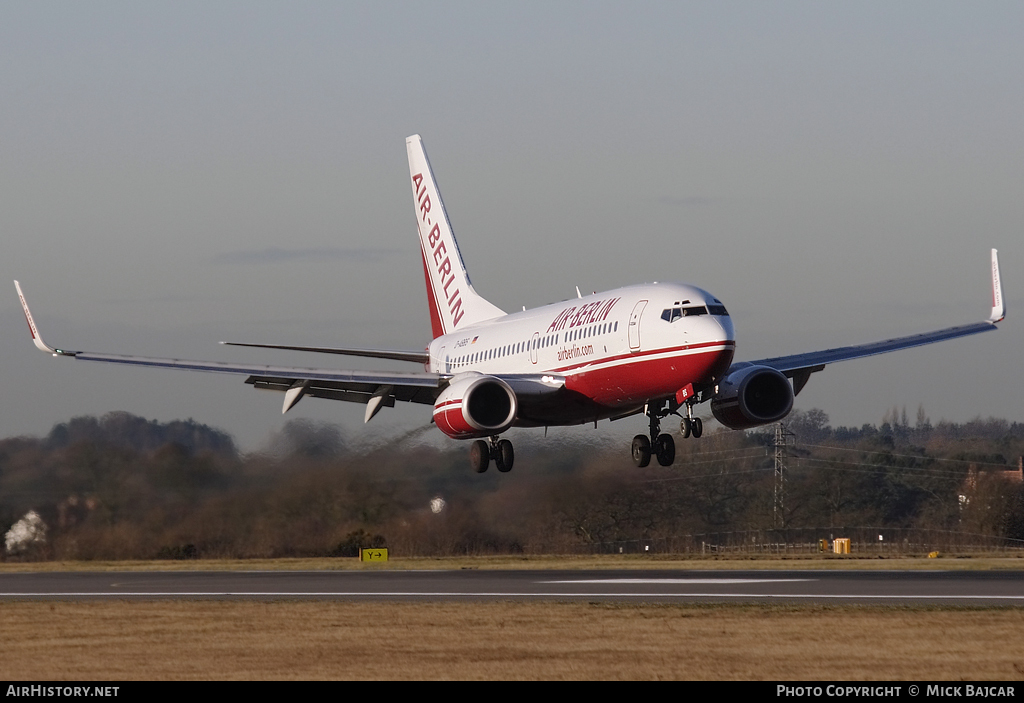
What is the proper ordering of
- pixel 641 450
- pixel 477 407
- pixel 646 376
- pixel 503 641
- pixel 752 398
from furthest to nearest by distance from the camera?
pixel 641 450
pixel 752 398
pixel 477 407
pixel 646 376
pixel 503 641

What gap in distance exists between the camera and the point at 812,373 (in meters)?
43.8

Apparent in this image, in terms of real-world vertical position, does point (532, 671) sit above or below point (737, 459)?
below

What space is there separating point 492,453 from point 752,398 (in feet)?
25.2

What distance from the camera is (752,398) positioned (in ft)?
131

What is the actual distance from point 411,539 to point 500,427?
46.8 feet

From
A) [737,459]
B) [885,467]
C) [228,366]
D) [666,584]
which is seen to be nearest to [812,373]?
[666,584]

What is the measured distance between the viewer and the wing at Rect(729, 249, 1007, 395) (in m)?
42.3

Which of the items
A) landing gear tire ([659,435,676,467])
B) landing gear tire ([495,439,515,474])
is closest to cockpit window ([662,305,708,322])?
landing gear tire ([659,435,676,467])

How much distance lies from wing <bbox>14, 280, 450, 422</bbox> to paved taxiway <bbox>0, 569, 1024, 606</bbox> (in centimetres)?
555

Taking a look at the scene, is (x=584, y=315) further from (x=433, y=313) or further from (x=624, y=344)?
(x=433, y=313)

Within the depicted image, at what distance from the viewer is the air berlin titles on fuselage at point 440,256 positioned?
2051 inches

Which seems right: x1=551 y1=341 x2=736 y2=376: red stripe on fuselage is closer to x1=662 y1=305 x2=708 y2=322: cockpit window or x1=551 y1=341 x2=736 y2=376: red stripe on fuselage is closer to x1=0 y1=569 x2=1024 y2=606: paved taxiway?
x1=662 y1=305 x2=708 y2=322: cockpit window

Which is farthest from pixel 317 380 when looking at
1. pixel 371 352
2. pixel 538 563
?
pixel 538 563
